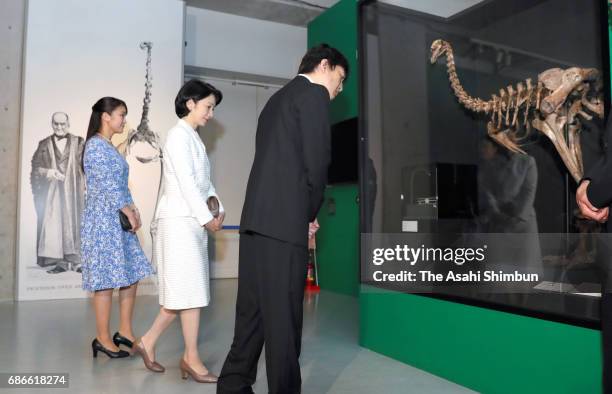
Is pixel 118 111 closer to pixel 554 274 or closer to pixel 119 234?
pixel 119 234

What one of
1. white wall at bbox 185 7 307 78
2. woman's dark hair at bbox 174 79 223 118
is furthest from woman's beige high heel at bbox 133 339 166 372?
white wall at bbox 185 7 307 78

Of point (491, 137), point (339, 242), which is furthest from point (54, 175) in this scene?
point (491, 137)

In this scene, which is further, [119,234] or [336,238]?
[336,238]

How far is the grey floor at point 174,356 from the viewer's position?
94.0 inches

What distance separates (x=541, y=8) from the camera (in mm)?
2275

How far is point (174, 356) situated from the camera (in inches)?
115

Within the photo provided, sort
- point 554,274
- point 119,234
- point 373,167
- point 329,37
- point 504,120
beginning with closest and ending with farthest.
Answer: point 554,274 < point 504,120 < point 119,234 < point 373,167 < point 329,37

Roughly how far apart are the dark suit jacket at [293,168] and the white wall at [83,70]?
12.9 feet

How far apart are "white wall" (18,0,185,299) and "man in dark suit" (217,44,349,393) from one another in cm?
392

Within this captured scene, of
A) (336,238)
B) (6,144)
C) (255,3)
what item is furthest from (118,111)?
(255,3)

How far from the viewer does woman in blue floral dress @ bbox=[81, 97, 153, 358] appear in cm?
285

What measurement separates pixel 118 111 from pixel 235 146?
4.16 meters

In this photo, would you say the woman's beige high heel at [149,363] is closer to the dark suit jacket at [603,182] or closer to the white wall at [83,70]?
the dark suit jacket at [603,182]

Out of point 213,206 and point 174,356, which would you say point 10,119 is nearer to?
point 174,356
